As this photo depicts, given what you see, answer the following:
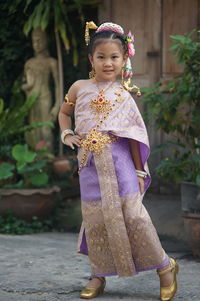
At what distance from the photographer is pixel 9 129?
260 inches

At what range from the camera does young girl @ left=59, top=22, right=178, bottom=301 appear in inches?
135

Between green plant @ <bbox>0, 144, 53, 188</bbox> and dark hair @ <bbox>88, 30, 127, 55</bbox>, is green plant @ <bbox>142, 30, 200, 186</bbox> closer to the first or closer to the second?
dark hair @ <bbox>88, 30, 127, 55</bbox>

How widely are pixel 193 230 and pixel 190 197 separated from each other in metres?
0.41

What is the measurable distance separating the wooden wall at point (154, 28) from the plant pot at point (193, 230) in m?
1.80

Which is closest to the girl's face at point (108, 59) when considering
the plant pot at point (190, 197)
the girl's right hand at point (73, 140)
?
the girl's right hand at point (73, 140)

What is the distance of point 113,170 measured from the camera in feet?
11.3

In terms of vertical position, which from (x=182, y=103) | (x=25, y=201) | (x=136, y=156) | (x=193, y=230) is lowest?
(x=25, y=201)

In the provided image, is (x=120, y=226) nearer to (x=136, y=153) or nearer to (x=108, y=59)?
(x=136, y=153)

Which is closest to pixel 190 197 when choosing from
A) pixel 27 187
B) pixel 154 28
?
pixel 27 187

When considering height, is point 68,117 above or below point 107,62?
below

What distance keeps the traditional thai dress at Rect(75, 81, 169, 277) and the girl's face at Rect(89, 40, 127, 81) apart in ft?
0.27

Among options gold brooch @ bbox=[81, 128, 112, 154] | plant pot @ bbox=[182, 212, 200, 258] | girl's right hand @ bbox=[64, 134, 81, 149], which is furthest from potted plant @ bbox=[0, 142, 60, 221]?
gold brooch @ bbox=[81, 128, 112, 154]

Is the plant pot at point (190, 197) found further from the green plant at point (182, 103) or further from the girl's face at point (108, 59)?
the girl's face at point (108, 59)

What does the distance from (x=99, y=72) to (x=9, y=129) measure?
10.8 feet
